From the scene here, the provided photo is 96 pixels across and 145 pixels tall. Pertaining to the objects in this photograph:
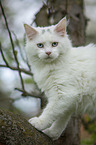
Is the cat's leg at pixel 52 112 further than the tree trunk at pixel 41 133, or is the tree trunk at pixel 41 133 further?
the cat's leg at pixel 52 112

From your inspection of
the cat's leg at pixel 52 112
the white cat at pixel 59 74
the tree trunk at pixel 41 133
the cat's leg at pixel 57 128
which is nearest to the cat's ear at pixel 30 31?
the white cat at pixel 59 74

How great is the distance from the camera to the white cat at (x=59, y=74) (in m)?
2.63

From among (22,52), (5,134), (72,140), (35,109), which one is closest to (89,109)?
(72,140)

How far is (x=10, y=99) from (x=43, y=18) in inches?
82.8

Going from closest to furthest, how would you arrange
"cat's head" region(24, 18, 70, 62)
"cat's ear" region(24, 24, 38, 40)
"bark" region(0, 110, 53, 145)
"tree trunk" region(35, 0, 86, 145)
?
"bark" region(0, 110, 53, 145), "cat's head" region(24, 18, 70, 62), "cat's ear" region(24, 24, 38, 40), "tree trunk" region(35, 0, 86, 145)

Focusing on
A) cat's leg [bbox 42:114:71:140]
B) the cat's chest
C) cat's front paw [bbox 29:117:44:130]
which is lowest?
cat's leg [bbox 42:114:71:140]

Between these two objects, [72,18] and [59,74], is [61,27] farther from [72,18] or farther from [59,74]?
[72,18]

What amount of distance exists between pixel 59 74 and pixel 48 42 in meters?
0.56

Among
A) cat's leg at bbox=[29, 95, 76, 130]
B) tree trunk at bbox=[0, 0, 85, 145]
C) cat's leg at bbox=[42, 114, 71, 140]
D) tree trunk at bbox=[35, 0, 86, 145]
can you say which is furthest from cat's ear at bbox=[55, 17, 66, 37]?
cat's leg at bbox=[42, 114, 71, 140]

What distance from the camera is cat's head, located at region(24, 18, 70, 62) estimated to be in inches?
110

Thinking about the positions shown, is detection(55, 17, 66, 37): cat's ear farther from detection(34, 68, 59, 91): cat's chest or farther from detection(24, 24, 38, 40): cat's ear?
detection(34, 68, 59, 91): cat's chest

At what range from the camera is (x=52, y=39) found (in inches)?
111

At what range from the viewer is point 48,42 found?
2.81 meters

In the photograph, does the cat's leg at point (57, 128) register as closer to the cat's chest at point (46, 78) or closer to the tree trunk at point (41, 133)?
the tree trunk at point (41, 133)
